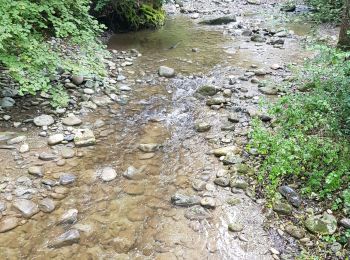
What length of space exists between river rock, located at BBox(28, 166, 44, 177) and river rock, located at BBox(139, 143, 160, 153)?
1.25 meters

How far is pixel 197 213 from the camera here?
134 inches

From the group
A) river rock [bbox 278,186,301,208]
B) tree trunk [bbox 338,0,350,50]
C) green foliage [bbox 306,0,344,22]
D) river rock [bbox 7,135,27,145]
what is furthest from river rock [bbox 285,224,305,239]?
green foliage [bbox 306,0,344,22]

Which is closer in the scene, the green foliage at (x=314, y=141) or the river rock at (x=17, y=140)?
the green foliage at (x=314, y=141)

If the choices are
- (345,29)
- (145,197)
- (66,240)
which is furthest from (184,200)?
(345,29)

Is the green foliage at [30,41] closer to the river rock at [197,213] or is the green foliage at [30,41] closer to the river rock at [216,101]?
the river rock at [216,101]

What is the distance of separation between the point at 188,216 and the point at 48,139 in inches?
88.3

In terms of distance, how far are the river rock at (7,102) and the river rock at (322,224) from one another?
13.9 feet

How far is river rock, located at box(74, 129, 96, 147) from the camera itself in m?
4.45

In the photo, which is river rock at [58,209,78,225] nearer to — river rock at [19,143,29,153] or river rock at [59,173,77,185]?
river rock at [59,173,77,185]

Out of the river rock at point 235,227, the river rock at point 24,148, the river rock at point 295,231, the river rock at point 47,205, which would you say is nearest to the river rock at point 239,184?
the river rock at point 235,227

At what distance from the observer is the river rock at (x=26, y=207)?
3.33 meters

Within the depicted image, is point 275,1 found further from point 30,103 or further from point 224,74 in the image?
point 30,103

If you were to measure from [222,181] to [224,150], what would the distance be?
631 mm

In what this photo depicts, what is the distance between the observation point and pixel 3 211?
10.9ft
